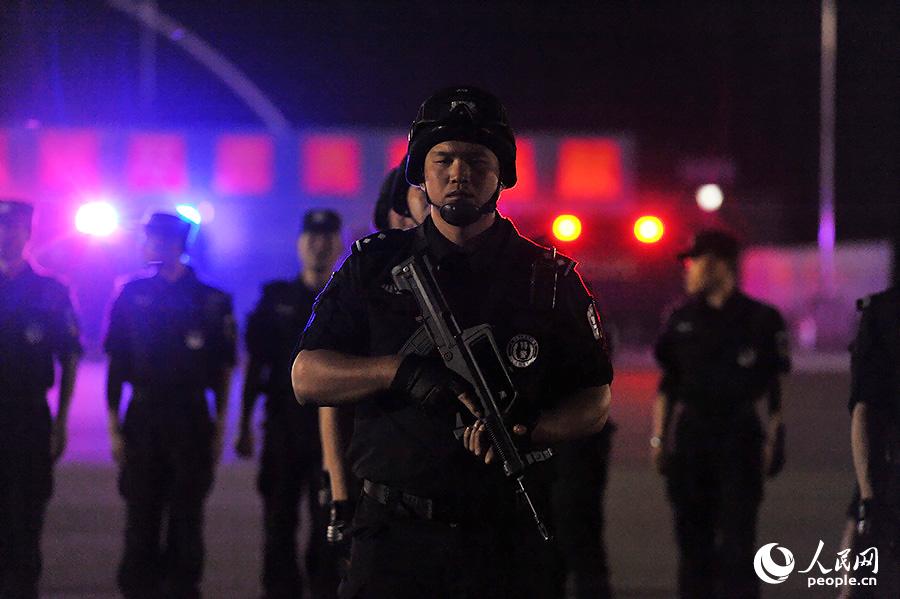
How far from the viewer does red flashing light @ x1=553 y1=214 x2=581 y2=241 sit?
8.98 m

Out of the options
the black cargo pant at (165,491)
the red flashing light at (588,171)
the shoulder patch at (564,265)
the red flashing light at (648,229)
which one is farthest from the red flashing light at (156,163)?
the shoulder patch at (564,265)

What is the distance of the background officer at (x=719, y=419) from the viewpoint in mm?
5988

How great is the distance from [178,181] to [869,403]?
20251 mm

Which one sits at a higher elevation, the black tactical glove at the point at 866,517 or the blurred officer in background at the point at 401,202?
the blurred officer in background at the point at 401,202

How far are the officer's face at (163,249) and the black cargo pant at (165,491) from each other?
0.66 meters

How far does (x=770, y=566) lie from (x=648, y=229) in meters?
4.02

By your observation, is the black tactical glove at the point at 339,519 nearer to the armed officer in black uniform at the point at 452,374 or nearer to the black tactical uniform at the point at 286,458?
the armed officer in black uniform at the point at 452,374

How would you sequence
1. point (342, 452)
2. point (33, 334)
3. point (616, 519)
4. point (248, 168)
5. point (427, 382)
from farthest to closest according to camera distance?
point (248, 168) → point (616, 519) → point (33, 334) → point (342, 452) → point (427, 382)

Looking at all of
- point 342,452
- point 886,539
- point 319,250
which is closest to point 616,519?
point 319,250

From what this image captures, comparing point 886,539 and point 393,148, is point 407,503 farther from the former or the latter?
point 393,148

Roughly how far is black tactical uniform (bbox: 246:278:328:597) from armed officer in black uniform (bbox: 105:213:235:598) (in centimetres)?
27

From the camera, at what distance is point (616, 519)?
8.23m

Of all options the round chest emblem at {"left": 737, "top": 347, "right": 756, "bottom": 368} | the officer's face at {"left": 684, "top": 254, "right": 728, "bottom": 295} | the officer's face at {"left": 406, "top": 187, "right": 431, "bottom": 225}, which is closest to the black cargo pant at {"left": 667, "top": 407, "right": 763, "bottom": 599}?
the round chest emblem at {"left": 737, "top": 347, "right": 756, "bottom": 368}

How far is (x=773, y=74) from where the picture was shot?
4538cm
